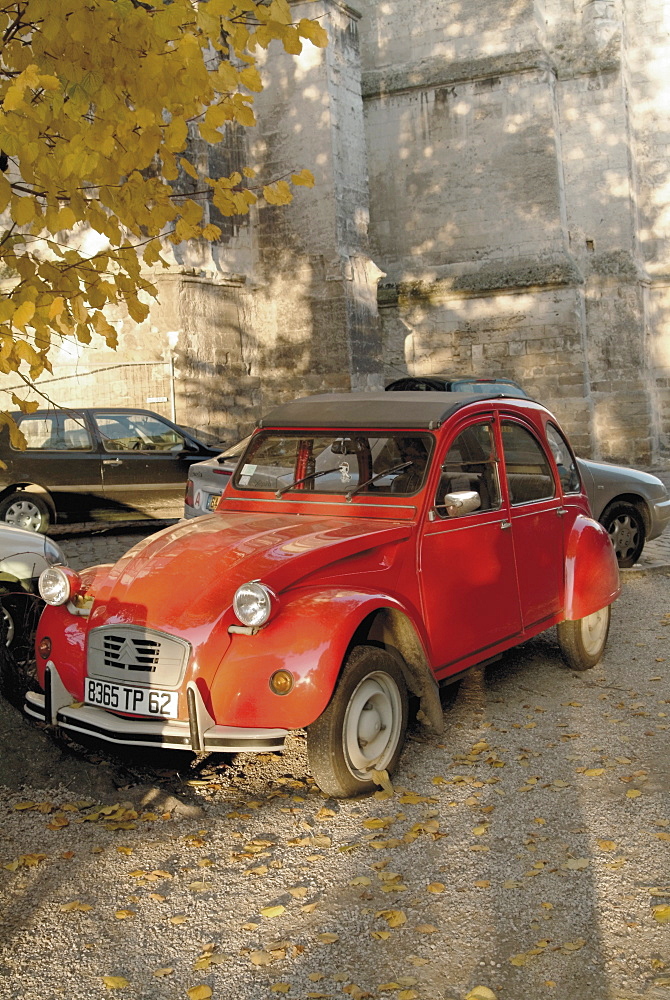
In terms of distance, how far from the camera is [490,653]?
18.8 ft

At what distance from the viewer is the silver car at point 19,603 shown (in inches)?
227

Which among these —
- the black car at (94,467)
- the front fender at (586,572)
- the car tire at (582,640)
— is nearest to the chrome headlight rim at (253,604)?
the front fender at (586,572)

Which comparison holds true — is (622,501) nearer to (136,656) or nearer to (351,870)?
(136,656)

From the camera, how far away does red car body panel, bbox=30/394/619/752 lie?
176 inches

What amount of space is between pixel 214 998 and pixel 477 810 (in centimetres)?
174

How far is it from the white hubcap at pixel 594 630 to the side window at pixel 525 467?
0.92m

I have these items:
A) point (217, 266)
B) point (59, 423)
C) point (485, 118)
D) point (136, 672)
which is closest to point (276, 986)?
point (136, 672)

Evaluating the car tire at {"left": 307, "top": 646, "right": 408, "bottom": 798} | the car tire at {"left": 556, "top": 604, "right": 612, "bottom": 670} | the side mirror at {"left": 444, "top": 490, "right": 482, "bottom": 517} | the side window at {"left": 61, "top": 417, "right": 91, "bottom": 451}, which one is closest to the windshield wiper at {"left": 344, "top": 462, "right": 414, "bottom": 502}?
the side mirror at {"left": 444, "top": 490, "right": 482, "bottom": 517}

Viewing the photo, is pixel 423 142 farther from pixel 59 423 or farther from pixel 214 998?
pixel 214 998

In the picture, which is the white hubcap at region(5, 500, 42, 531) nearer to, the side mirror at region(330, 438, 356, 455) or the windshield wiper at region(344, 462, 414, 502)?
the side mirror at region(330, 438, 356, 455)

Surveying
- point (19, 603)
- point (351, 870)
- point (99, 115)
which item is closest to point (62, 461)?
point (19, 603)

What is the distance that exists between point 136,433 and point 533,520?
8451 millimetres

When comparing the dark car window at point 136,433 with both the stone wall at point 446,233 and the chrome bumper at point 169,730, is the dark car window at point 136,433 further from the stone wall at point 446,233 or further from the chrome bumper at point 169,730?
the chrome bumper at point 169,730

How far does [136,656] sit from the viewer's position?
185 inches
